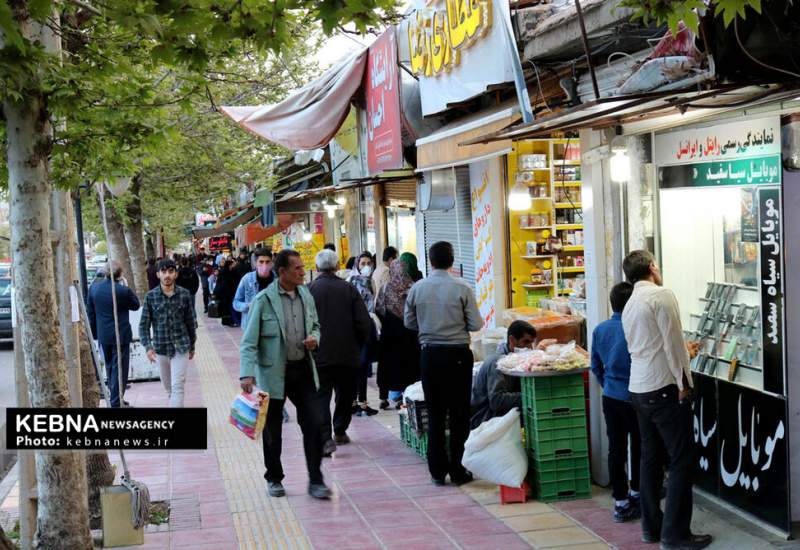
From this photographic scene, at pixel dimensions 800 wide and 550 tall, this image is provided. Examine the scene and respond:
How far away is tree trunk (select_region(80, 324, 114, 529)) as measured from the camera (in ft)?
26.3

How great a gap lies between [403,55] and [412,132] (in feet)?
2.85

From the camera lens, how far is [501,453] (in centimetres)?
767

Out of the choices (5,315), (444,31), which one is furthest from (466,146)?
(5,315)

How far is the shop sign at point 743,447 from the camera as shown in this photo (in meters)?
6.46

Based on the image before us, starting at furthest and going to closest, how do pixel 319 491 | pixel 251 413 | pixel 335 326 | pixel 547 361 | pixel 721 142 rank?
pixel 335 326, pixel 319 491, pixel 547 361, pixel 251 413, pixel 721 142

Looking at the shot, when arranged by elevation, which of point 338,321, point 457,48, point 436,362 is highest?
point 457,48

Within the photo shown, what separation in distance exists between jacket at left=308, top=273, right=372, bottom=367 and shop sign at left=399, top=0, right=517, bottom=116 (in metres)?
2.04

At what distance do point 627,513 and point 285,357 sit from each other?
275 centimetres

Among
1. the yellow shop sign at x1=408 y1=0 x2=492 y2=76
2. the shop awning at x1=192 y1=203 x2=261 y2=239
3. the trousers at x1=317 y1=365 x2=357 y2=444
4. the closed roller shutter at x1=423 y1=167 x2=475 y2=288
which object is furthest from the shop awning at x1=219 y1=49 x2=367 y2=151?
the shop awning at x1=192 y1=203 x2=261 y2=239

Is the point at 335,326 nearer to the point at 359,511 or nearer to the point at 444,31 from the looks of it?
the point at 359,511

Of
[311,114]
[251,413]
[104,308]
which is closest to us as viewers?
[251,413]

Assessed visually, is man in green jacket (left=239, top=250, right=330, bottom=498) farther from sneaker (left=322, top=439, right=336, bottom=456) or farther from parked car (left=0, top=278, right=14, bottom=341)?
parked car (left=0, top=278, right=14, bottom=341)

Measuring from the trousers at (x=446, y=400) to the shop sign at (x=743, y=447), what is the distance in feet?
5.82

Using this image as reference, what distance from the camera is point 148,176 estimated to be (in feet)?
88.0
